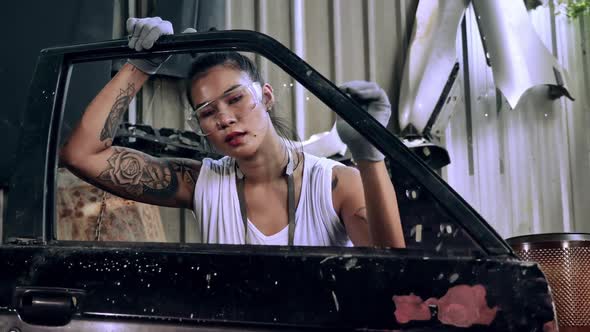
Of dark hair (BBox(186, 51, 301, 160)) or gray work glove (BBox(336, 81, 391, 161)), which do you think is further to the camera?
dark hair (BBox(186, 51, 301, 160))

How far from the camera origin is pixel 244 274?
49.7 inches

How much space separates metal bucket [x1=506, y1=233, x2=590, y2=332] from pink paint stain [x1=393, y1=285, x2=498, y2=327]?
112 cm

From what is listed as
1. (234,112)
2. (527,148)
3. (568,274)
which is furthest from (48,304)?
(527,148)

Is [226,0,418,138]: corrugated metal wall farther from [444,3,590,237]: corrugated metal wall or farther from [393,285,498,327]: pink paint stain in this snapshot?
[393,285,498,327]: pink paint stain

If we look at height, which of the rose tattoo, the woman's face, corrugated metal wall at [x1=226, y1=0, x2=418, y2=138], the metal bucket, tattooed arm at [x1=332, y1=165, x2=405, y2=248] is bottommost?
the metal bucket

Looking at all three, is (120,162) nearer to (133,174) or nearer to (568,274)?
(133,174)

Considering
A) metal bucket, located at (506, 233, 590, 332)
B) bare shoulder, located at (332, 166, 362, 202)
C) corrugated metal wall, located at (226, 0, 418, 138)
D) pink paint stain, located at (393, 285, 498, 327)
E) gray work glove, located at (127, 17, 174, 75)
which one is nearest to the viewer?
pink paint stain, located at (393, 285, 498, 327)

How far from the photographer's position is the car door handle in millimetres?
1320

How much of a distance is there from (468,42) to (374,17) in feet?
2.42

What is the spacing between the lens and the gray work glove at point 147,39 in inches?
59.4

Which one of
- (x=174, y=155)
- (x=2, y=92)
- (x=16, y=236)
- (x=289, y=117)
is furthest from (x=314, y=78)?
(x=2, y=92)

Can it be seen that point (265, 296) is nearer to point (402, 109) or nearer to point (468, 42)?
point (402, 109)

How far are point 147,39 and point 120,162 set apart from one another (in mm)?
338

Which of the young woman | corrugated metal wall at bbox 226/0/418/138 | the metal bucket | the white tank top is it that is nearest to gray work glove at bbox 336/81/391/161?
the young woman
